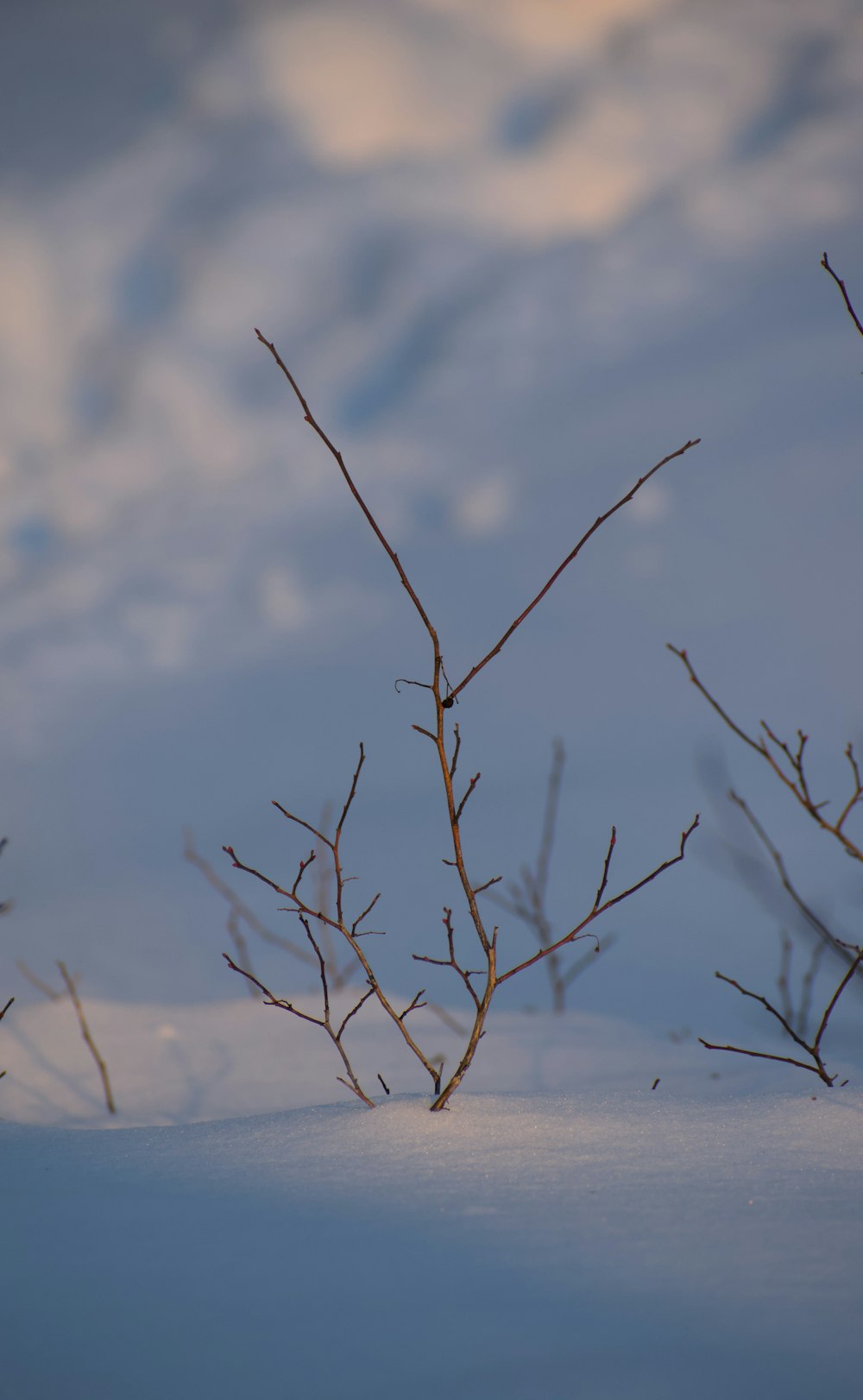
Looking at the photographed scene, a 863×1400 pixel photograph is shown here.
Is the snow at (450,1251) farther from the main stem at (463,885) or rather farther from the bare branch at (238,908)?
the bare branch at (238,908)

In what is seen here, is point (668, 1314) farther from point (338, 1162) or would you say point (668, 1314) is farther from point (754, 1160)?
point (338, 1162)

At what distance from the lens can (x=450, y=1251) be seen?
1.18 m

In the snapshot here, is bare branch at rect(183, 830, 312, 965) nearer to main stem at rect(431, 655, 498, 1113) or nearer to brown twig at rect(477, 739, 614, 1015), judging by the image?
brown twig at rect(477, 739, 614, 1015)

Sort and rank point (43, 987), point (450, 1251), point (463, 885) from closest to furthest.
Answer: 1. point (450, 1251)
2. point (463, 885)
3. point (43, 987)

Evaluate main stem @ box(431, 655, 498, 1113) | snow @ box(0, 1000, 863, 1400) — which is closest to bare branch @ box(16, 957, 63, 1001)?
snow @ box(0, 1000, 863, 1400)

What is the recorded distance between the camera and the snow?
3.26 feet

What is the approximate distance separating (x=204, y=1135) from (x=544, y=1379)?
0.82 metres

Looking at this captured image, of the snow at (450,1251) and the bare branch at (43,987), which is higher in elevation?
the bare branch at (43,987)

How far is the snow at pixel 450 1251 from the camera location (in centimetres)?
99

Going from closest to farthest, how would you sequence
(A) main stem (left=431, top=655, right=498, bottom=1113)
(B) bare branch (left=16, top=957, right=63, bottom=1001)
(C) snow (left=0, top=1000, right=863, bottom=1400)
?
(C) snow (left=0, top=1000, right=863, bottom=1400), (A) main stem (left=431, top=655, right=498, bottom=1113), (B) bare branch (left=16, top=957, right=63, bottom=1001)

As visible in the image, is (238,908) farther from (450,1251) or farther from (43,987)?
(450,1251)

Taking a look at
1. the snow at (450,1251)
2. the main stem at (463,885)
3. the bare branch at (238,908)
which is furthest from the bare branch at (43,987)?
the main stem at (463,885)

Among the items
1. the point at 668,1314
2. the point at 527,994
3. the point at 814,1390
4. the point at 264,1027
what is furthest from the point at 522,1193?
the point at 527,994

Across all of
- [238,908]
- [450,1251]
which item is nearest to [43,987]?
[238,908]
